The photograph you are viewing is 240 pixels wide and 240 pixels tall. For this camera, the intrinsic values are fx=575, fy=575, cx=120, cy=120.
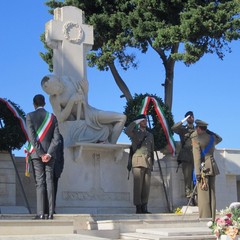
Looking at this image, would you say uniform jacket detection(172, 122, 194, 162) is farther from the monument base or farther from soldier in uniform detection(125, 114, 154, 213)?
soldier in uniform detection(125, 114, 154, 213)

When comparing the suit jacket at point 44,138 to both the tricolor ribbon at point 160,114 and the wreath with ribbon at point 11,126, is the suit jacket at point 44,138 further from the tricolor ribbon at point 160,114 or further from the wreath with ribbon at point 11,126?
the tricolor ribbon at point 160,114

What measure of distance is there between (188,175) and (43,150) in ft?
15.8

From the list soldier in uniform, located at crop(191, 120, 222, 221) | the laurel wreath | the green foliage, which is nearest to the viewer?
soldier in uniform, located at crop(191, 120, 222, 221)

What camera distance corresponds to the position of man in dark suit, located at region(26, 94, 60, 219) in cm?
796

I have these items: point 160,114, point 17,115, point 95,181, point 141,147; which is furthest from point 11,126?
point 160,114

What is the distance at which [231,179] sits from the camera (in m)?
14.6

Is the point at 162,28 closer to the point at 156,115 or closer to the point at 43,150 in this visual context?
the point at 156,115

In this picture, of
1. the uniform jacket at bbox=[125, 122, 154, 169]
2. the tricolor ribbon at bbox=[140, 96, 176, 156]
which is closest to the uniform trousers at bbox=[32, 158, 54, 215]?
the uniform jacket at bbox=[125, 122, 154, 169]

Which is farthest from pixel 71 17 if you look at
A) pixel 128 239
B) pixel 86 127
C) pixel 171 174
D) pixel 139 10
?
pixel 139 10

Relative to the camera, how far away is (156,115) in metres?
12.9

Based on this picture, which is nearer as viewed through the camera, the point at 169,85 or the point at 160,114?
the point at 160,114

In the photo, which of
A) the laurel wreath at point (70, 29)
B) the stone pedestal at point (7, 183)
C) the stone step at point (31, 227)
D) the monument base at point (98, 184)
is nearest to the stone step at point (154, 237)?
the stone step at point (31, 227)

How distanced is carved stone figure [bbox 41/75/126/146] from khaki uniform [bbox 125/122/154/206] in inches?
29.4

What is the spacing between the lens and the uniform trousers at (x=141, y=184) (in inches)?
431
